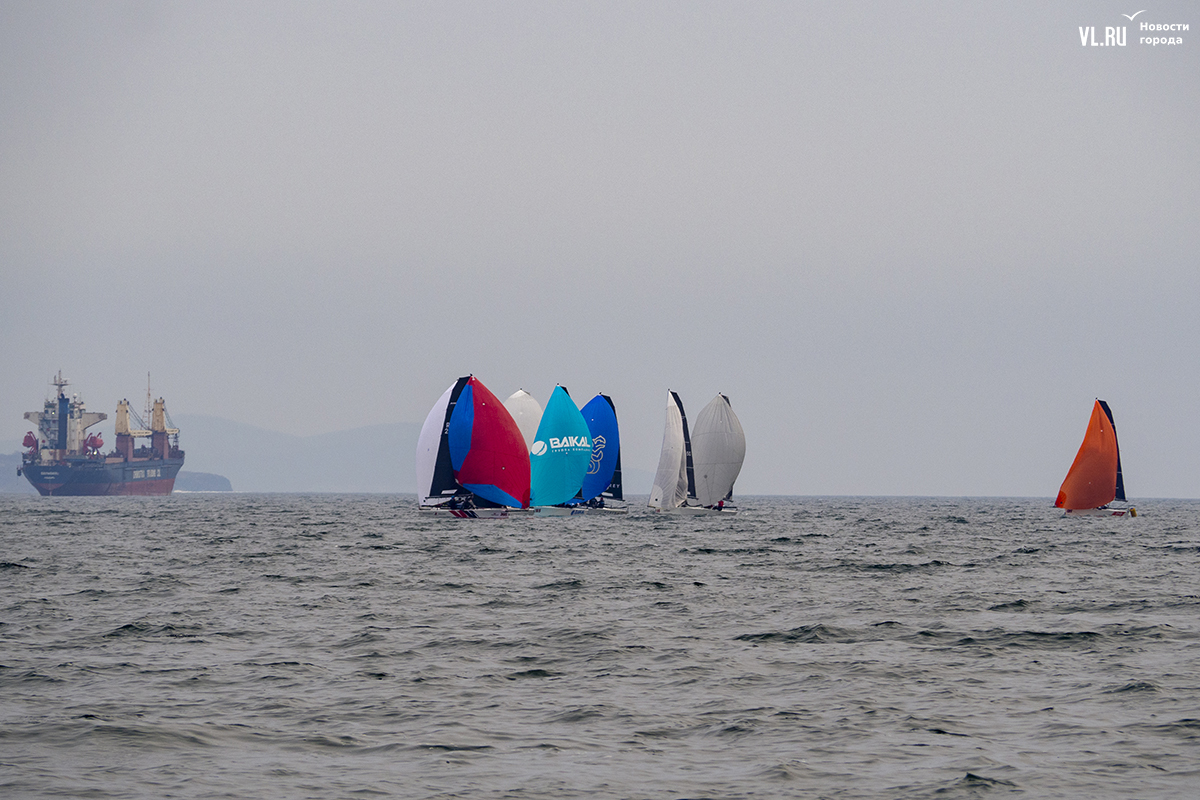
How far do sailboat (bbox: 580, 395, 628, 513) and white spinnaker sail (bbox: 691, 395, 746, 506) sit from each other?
4.46 metres

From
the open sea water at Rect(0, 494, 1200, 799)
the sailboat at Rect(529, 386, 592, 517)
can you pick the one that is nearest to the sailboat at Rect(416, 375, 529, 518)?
the sailboat at Rect(529, 386, 592, 517)

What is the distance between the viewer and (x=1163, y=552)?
126 feet

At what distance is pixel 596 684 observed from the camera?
13.3m

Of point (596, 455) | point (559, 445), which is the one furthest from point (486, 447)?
point (596, 455)

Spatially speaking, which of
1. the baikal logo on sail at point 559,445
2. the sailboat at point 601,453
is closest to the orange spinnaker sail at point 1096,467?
the sailboat at point 601,453

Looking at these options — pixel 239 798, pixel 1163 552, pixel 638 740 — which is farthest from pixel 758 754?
pixel 1163 552

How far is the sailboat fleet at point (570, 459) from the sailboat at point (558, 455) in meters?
0.05

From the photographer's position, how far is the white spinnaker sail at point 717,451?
62625 millimetres

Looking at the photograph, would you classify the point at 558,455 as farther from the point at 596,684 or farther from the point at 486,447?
the point at 596,684

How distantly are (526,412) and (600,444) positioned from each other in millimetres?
4542

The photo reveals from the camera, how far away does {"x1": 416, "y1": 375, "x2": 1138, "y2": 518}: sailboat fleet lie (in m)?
50.2

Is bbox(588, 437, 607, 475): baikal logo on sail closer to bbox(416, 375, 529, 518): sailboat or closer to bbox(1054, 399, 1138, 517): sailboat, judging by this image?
bbox(416, 375, 529, 518): sailboat

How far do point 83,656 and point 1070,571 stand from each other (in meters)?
23.4

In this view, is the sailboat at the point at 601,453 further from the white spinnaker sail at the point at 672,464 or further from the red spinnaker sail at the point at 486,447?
the red spinnaker sail at the point at 486,447
